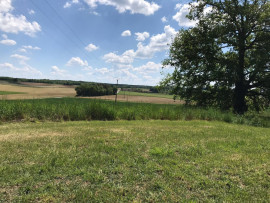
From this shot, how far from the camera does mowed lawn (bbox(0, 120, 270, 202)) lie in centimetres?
253

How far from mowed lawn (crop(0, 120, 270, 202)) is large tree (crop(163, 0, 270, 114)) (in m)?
13.4

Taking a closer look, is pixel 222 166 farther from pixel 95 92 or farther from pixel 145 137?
pixel 95 92

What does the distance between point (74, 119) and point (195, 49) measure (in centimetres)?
1442

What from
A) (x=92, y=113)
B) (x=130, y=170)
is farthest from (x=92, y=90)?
(x=130, y=170)

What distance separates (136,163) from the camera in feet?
11.4

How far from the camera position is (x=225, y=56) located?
1880cm

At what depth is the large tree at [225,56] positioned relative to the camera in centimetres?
1527

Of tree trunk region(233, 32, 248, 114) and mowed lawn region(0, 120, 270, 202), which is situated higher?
tree trunk region(233, 32, 248, 114)

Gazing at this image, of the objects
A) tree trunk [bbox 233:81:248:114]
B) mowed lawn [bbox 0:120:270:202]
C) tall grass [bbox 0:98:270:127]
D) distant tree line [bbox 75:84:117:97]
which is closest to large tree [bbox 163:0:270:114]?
tree trunk [bbox 233:81:248:114]

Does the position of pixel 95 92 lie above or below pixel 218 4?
below

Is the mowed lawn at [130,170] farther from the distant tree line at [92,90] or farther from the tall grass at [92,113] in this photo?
the distant tree line at [92,90]

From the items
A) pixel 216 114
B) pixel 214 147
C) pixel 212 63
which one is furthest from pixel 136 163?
pixel 212 63

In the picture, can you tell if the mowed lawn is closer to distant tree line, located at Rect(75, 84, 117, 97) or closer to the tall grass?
the tall grass

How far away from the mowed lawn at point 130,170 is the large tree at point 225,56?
43.8ft
